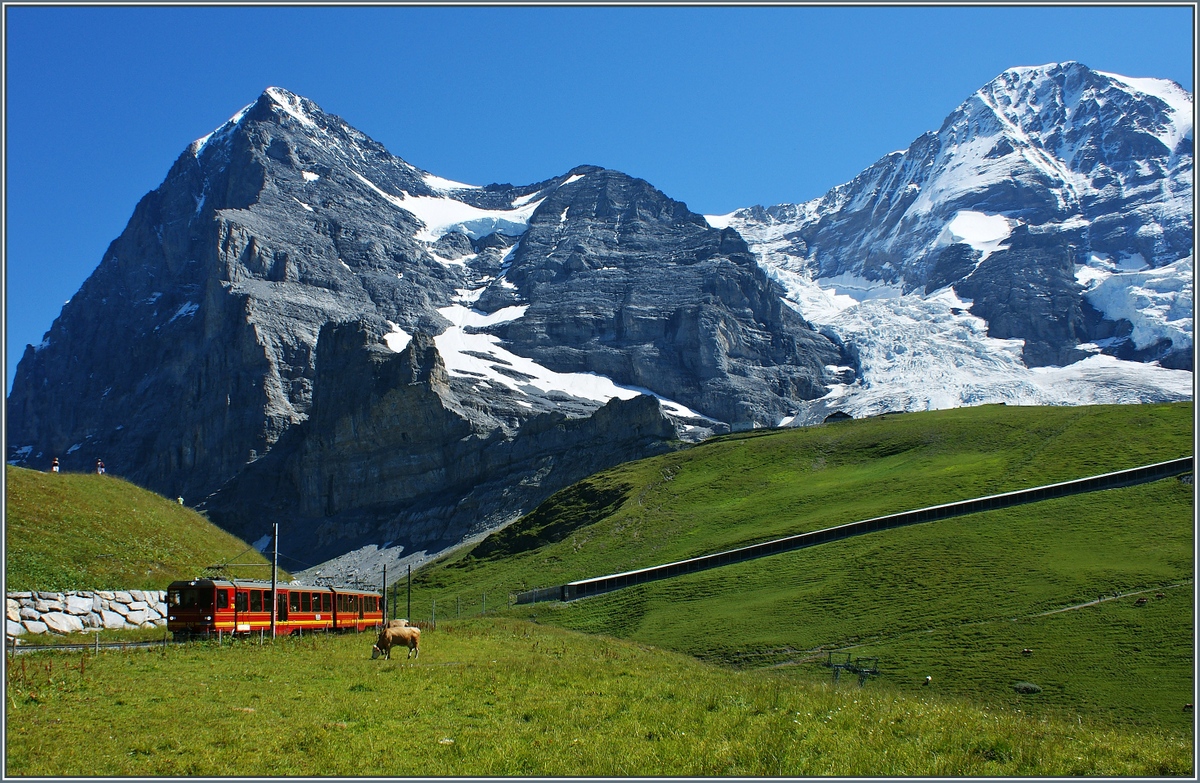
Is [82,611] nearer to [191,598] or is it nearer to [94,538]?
[191,598]

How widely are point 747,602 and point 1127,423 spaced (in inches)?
2216

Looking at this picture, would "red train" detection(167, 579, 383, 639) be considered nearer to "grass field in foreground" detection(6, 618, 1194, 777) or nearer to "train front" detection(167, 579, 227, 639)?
"train front" detection(167, 579, 227, 639)

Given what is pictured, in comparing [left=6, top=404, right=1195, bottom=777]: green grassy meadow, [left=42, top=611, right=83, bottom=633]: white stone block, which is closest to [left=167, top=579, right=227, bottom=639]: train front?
[left=42, top=611, right=83, bottom=633]: white stone block

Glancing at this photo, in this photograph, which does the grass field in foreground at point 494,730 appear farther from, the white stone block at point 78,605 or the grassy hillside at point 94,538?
the grassy hillside at point 94,538

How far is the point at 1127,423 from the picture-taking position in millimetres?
93125

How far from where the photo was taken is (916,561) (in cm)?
5884

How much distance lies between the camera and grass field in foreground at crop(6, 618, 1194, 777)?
48.9ft

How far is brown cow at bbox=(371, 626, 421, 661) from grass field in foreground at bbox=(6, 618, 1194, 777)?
5.04 m

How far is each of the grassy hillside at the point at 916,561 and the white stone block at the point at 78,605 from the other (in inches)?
1162

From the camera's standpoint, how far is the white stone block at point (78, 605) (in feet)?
117

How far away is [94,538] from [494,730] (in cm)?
3475

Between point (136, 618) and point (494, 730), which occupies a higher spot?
point (136, 618)

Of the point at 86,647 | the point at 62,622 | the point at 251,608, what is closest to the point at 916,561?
the point at 251,608

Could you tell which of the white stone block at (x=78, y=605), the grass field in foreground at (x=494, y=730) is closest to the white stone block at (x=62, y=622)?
the white stone block at (x=78, y=605)
